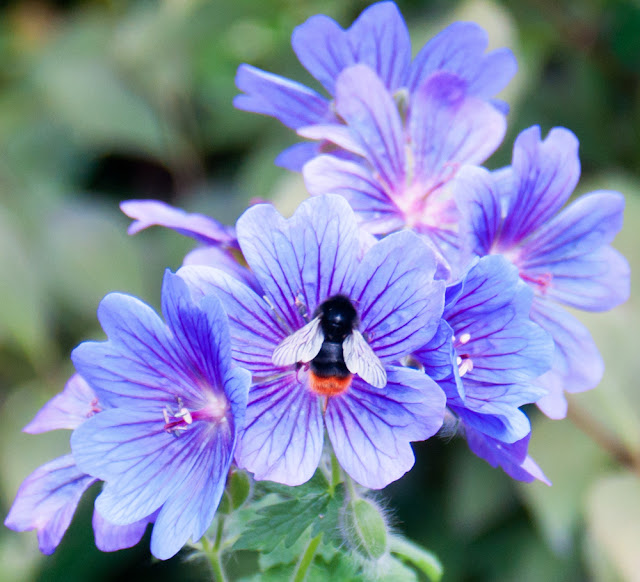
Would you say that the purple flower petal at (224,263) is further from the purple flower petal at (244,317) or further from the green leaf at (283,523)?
the green leaf at (283,523)

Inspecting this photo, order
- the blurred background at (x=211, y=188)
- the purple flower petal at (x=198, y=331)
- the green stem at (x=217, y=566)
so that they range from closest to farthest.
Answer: the purple flower petal at (x=198, y=331), the green stem at (x=217, y=566), the blurred background at (x=211, y=188)

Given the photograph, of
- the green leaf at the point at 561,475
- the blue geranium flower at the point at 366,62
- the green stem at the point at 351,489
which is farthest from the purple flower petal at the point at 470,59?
the green leaf at the point at 561,475

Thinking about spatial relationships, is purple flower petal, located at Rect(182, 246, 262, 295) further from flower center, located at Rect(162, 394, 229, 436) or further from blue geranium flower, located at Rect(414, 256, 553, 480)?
blue geranium flower, located at Rect(414, 256, 553, 480)

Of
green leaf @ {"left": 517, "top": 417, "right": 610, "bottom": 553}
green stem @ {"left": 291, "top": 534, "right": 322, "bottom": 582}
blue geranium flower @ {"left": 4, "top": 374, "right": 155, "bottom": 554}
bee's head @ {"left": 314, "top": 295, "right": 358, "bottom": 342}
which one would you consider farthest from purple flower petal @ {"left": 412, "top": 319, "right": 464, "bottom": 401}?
green leaf @ {"left": 517, "top": 417, "right": 610, "bottom": 553}

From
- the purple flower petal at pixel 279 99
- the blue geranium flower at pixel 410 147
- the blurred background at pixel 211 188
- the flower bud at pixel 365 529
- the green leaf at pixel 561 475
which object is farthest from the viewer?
the blurred background at pixel 211 188

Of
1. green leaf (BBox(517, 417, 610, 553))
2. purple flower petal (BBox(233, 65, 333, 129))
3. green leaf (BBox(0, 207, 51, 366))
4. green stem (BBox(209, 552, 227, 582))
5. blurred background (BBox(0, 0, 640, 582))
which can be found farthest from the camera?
green leaf (BBox(0, 207, 51, 366))

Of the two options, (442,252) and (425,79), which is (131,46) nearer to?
(425,79)

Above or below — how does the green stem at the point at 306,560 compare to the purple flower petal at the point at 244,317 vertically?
below

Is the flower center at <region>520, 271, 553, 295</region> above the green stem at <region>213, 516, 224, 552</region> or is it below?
above

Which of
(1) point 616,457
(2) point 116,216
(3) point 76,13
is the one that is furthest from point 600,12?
(3) point 76,13
